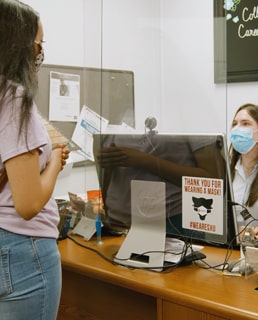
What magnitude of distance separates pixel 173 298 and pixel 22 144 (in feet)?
2.05

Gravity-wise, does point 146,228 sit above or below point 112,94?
below

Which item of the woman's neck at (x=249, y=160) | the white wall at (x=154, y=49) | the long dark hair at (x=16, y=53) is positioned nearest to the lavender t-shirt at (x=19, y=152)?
the long dark hair at (x=16, y=53)

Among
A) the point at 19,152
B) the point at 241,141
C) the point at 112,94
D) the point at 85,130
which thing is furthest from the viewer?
the point at 85,130

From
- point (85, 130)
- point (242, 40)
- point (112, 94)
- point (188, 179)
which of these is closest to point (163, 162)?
point (188, 179)

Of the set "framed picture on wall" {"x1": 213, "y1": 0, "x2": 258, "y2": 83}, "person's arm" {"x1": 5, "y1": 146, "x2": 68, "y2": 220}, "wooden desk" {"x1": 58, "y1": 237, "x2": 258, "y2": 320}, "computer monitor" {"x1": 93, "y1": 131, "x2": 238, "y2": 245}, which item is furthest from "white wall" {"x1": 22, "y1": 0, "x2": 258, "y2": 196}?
"framed picture on wall" {"x1": 213, "y1": 0, "x2": 258, "y2": 83}

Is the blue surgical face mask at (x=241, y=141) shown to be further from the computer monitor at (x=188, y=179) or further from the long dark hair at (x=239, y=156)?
the computer monitor at (x=188, y=179)

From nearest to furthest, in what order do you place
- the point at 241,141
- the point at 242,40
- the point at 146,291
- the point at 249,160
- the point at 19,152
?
1. the point at 19,152
2. the point at 146,291
3. the point at 241,141
4. the point at 249,160
5. the point at 242,40

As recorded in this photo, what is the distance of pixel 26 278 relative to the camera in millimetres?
1099

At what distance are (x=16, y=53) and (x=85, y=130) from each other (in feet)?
4.51

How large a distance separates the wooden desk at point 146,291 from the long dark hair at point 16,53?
2.12 feet

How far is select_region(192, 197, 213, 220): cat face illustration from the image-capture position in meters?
1.42

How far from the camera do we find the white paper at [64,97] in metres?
2.47

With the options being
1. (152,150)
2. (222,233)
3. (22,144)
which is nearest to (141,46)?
(152,150)

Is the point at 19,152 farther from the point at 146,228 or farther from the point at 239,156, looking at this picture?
the point at 239,156
